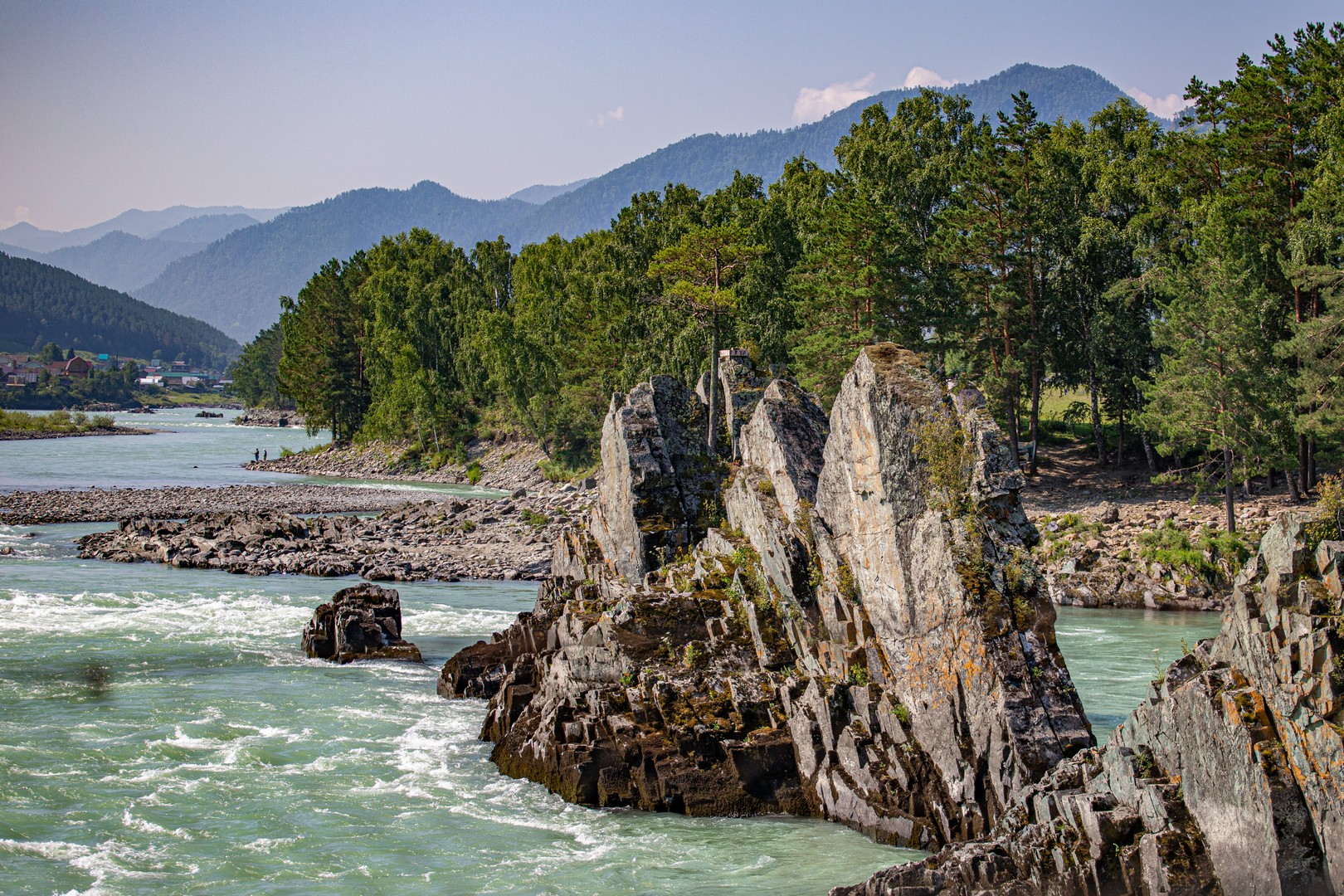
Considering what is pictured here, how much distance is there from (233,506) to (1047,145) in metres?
59.8

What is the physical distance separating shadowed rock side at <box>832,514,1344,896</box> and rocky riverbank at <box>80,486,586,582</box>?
37.3m

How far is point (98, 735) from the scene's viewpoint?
26.0 meters

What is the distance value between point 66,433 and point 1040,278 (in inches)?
5865

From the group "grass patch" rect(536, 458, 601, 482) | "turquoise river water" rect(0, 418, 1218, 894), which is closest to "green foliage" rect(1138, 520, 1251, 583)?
"turquoise river water" rect(0, 418, 1218, 894)

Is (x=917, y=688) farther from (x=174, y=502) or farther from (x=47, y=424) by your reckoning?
(x=47, y=424)

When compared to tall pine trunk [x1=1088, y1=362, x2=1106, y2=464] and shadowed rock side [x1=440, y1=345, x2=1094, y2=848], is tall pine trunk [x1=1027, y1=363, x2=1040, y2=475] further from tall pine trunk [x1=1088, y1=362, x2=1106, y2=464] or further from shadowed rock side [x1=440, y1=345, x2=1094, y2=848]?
shadowed rock side [x1=440, y1=345, x2=1094, y2=848]

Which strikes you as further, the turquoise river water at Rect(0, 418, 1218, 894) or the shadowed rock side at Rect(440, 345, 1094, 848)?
the shadowed rock side at Rect(440, 345, 1094, 848)

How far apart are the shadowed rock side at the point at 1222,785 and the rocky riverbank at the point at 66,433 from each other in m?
164

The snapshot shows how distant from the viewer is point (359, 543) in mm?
59094

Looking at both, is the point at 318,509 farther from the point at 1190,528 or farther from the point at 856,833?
the point at 856,833

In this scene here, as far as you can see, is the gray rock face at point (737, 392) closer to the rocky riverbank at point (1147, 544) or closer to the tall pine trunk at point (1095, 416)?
the rocky riverbank at point (1147, 544)

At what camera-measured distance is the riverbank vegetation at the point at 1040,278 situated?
4884 centimetres

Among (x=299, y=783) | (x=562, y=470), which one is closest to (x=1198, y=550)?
(x=299, y=783)

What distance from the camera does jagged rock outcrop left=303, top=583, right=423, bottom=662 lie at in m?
34.3
